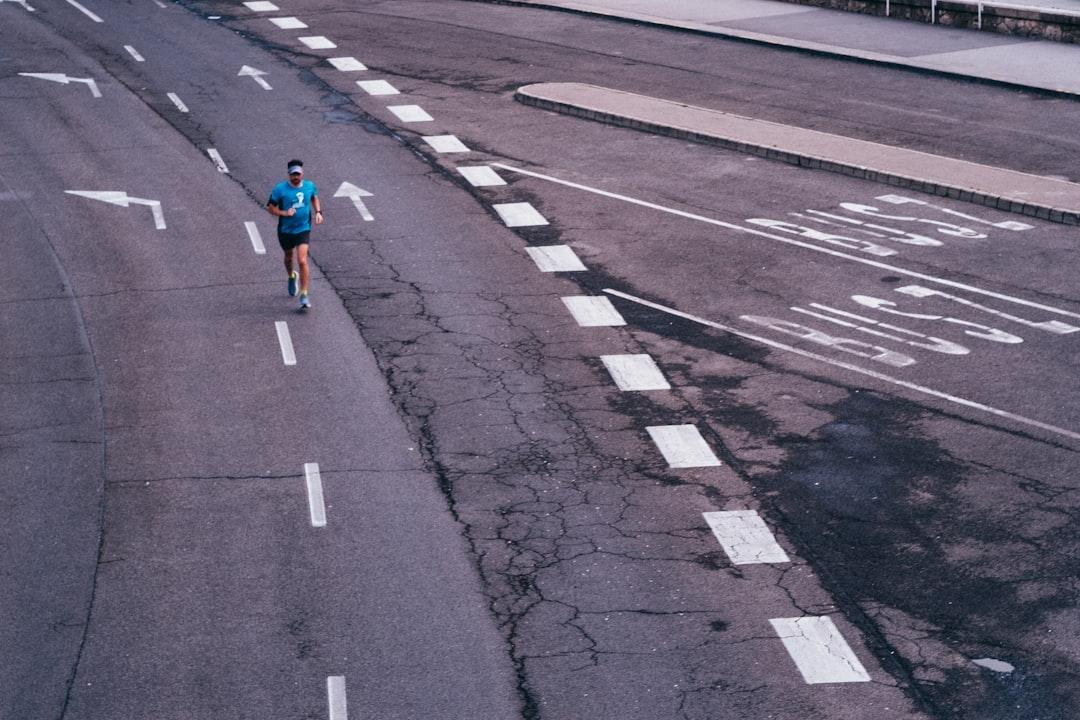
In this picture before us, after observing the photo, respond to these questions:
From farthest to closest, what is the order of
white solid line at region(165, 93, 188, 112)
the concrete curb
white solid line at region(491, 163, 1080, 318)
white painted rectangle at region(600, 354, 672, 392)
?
1. white solid line at region(165, 93, 188, 112)
2. the concrete curb
3. white solid line at region(491, 163, 1080, 318)
4. white painted rectangle at region(600, 354, 672, 392)

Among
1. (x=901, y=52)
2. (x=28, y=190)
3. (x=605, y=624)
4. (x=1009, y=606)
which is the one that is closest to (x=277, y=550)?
(x=605, y=624)

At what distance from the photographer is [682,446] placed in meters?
15.3

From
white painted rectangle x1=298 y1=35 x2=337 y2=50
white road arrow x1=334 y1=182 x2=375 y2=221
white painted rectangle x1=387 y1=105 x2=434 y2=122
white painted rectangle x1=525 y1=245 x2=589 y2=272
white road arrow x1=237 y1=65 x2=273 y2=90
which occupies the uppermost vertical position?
white painted rectangle x1=298 y1=35 x2=337 y2=50

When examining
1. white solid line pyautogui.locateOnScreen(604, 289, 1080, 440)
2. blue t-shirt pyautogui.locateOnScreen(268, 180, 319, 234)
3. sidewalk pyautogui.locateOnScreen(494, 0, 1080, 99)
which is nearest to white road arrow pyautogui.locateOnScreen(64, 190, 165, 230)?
blue t-shirt pyautogui.locateOnScreen(268, 180, 319, 234)

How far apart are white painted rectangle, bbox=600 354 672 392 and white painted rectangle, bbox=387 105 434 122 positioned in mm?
12162

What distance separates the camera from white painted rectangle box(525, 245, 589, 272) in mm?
20500

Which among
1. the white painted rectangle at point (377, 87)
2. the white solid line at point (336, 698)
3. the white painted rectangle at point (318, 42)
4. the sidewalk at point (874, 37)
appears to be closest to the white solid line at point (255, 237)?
the white painted rectangle at point (377, 87)

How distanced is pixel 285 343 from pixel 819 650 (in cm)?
858

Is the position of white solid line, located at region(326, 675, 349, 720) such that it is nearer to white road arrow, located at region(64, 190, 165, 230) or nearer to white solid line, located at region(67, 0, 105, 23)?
white road arrow, located at region(64, 190, 165, 230)

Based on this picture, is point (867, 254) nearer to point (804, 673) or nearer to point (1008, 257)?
point (1008, 257)

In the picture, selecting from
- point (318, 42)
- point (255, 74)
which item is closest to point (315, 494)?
point (255, 74)

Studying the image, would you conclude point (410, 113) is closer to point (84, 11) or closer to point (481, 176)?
point (481, 176)

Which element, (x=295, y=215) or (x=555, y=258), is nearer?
(x=295, y=215)

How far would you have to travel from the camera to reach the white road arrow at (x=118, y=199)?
76.2ft
